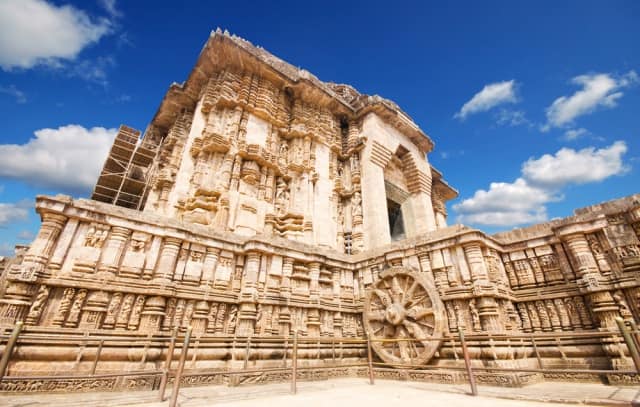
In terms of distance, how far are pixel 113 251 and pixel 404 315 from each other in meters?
7.87

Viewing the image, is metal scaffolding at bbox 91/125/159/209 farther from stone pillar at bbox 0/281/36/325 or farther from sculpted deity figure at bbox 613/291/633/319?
sculpted deity figure at bbox 613/291/633/319

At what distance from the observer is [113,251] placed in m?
7.00

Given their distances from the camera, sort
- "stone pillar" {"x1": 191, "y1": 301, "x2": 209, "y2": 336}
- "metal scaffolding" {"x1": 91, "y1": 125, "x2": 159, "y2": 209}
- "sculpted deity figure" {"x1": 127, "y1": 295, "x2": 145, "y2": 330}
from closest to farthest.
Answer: "sculpted deity figure" {"x1": 127, "y1": 295, "x2": 145, "y2": 330}
"stone pillar" {"x1": 191, "y1": 301, "x2": 209, "y2": 336}
"metal scaffolding" {"x1": 91, "y1": 125, "x2": 159, "y2": 209}

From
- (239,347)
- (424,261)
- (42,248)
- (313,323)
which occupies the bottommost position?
(239,347)

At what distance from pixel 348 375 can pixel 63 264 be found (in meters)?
7.88

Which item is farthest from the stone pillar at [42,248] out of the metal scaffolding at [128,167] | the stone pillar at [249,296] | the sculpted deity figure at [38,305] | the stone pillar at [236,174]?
the metal scaffolding at [128,167]

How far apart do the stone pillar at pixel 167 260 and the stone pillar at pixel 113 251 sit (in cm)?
90

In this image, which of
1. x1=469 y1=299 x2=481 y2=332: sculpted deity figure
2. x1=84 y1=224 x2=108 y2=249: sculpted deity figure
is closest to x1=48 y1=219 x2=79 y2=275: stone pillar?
x1=84 y1=224 x2=108 y2=249: sculpted deity figure

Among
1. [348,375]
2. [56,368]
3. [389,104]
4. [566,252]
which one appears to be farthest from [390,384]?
[389,104]

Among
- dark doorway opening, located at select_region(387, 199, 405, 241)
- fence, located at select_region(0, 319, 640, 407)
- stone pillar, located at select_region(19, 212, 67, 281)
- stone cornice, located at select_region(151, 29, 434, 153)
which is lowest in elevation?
fence, located at select_region(0, 319, 640, 407)

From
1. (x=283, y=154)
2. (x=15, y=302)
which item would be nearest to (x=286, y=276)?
(x=15, y=302)

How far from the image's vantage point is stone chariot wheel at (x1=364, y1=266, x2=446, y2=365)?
7609 mm

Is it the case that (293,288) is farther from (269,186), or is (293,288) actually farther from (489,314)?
(269,186)

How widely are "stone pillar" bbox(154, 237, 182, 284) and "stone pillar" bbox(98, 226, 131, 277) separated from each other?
2.95ft
